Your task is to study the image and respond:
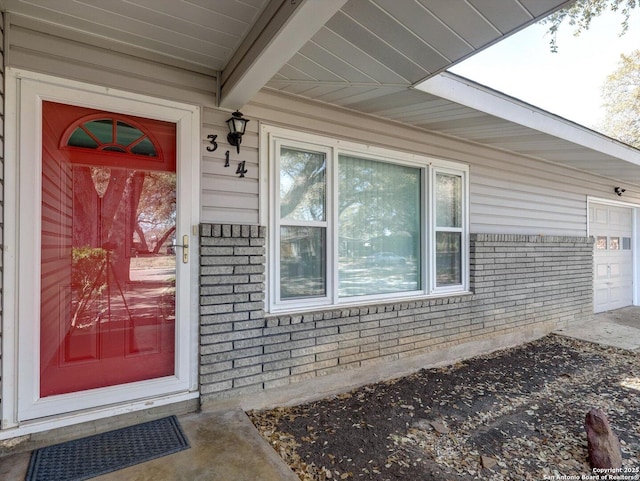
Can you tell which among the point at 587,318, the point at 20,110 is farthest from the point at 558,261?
the point at 20,110

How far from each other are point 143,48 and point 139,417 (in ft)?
8.20

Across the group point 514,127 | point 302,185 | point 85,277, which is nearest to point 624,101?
point 514,127

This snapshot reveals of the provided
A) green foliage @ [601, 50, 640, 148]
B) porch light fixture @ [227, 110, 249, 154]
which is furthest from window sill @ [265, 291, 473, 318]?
green foliage @ [601, 50, 640, 148]

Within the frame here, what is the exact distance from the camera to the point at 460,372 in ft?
11.7

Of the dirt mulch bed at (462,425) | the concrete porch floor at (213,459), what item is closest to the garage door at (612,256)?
the dirt mulch bed at (462,425)

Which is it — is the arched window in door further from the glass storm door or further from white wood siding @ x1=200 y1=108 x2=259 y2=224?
white wood siding @ x1=200 y1=108 x2=259 y2=224

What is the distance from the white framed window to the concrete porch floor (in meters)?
0.94

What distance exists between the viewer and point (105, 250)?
7.47 feet

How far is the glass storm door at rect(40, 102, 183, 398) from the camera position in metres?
2.12

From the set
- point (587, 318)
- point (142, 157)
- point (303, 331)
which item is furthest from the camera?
point (587, 318)

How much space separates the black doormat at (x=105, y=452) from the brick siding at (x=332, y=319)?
0.40m

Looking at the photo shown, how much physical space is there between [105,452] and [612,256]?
8.52 meters

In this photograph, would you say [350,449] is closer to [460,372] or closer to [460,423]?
[460,423]

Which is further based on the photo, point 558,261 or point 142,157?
point 558,261
